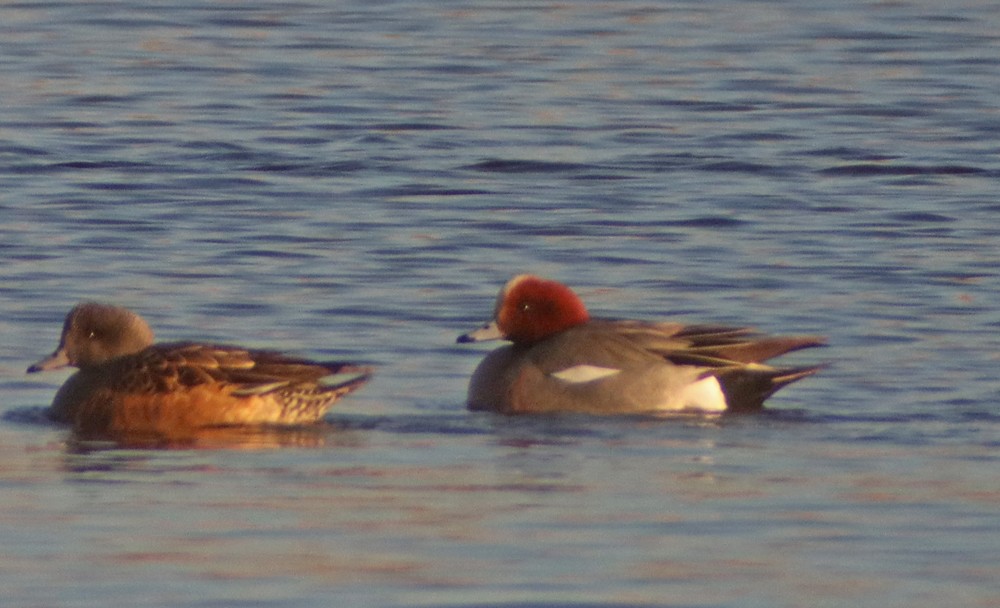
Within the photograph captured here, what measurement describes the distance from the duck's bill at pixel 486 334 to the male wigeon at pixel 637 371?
0.05m

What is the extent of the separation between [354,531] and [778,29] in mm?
16916

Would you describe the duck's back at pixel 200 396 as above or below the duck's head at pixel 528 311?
below

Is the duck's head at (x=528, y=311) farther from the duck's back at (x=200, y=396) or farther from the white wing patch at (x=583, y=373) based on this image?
the duck's back at (x=200, y=396)

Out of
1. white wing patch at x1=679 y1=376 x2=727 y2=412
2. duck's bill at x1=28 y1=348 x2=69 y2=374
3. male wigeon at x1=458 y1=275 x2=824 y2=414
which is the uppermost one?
duck's bill at x1=28 y1=348 x2=69 y2=374

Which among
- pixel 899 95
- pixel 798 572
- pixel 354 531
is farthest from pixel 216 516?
pixel 899 95

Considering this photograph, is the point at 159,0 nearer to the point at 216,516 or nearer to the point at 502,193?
the point at 502,193

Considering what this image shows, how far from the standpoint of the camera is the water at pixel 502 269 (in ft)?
22.0

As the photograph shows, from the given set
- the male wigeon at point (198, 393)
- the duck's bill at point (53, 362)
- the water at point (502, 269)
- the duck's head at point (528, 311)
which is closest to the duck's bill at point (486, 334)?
the duck's head at point (528, 311)

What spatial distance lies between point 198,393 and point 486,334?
1.35 m

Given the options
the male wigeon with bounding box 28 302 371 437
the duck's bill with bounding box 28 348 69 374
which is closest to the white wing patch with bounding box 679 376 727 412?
the male wigeon with bounding box 28 302 371 437

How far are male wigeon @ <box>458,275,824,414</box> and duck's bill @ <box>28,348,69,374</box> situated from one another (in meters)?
1.59

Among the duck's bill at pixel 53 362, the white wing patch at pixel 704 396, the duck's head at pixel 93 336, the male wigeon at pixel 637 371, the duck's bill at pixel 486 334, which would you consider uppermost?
the duck's head at pixel 93 336

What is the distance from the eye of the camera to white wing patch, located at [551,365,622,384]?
9641mm

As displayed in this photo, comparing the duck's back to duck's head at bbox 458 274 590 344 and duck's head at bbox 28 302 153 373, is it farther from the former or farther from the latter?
duck's head at bbox 458 274 590 344
